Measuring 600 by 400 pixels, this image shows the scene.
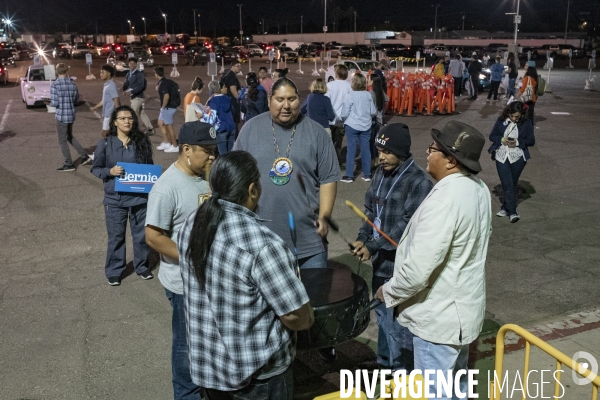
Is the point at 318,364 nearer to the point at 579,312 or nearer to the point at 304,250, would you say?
the point at 304,250

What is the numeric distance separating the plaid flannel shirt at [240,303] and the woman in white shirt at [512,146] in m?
6.60

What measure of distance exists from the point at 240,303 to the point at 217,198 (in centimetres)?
48

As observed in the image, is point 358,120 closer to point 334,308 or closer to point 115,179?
point 115,179

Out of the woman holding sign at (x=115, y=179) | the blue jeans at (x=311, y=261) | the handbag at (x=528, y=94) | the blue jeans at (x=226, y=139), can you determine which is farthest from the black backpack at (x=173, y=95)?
the blue jeans at (x=311, y=261)

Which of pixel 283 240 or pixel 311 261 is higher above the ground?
pixel 283 240

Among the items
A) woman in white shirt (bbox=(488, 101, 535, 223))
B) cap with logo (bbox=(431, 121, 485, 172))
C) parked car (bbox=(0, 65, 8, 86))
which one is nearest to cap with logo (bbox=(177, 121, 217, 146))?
cap with logo (bbox=(431, 121, 485, 172))

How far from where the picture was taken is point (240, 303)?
256 centimetres

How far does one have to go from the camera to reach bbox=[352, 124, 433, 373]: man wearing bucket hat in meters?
4.26

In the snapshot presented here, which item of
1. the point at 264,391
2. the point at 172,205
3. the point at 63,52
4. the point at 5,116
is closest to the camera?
the point at 264,391

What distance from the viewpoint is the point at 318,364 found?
4.86m

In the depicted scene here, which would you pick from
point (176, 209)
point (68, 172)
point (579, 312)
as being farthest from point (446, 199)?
point (68, 172)

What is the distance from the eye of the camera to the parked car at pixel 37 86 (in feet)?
67.1

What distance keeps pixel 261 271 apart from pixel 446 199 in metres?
1.13

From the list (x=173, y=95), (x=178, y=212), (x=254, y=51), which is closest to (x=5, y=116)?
(x=173, y=95)
